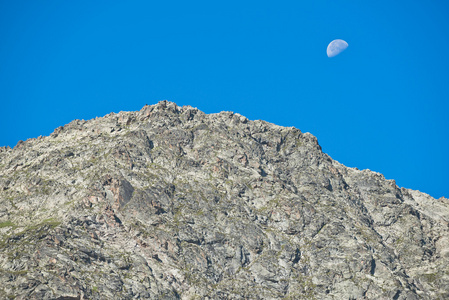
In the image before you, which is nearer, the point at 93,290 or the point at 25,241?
the point at 93,290

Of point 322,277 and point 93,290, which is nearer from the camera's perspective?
point 93,290

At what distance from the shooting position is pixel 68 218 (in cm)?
19775

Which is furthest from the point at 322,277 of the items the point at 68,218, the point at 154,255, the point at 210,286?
the point at 68,218

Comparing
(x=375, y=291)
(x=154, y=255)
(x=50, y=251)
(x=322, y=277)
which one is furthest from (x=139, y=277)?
(x=375, y=291)

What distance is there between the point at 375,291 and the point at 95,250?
81.5m

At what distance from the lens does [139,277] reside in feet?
604

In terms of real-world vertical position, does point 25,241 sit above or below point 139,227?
below

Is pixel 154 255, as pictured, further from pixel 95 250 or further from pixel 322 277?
pixel 322 277

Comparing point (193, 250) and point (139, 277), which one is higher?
point (193, 250)

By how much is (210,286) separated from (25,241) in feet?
176

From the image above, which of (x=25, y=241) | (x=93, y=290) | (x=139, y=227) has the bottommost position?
(x=93, y=290)

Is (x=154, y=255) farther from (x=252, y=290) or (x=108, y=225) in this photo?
(x=252, y=290)

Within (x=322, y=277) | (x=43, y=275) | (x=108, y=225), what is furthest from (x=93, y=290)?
(x=322, y=277)

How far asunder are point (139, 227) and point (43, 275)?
35.0 m
